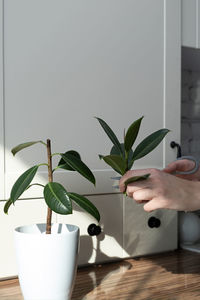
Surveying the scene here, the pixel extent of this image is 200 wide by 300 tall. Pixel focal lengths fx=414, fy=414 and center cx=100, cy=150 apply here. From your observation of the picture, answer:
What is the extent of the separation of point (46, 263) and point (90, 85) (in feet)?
1.86

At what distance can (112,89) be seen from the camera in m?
1.30

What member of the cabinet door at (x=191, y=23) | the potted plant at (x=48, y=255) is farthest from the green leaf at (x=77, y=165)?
the cabinet door at (x=191, y=23)

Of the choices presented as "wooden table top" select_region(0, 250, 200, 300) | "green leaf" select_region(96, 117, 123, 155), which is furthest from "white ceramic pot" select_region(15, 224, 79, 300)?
"green leaf" select_region(96, 117, 123, 155)

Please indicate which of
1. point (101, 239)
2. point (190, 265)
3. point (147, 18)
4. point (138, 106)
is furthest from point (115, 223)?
point (147, 18)

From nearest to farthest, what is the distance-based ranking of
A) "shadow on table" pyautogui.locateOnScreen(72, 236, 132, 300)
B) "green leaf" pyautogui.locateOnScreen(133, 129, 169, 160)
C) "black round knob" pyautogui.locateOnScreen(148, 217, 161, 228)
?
"green leaf" pyautogui.locateOnScreen(133, 129, 169, 160) < "shadow on table" pyautogui.locateOnScreen(72, 236, 132, 300) < "black round knob" pyautogui.locateOnScreen(148, 217, 161, 228)

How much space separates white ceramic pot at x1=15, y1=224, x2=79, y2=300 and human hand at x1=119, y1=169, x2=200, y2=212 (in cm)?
19

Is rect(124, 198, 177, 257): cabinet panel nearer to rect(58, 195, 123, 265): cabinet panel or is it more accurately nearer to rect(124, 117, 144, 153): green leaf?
rect(58, 195, 123, 265): cabinet panel

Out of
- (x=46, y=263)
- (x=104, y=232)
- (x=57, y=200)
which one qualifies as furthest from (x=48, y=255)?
(x=104, y=232)

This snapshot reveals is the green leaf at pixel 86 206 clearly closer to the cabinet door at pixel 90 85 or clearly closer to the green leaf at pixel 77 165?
the green leaf at pixel 77 165

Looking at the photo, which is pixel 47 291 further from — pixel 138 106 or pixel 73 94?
pixel 138 106

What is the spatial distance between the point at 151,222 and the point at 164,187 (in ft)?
1.79

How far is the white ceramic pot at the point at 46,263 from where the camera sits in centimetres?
92

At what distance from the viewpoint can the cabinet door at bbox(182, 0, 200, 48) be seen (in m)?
1.47

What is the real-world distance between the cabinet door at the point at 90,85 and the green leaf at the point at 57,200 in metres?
0.26
